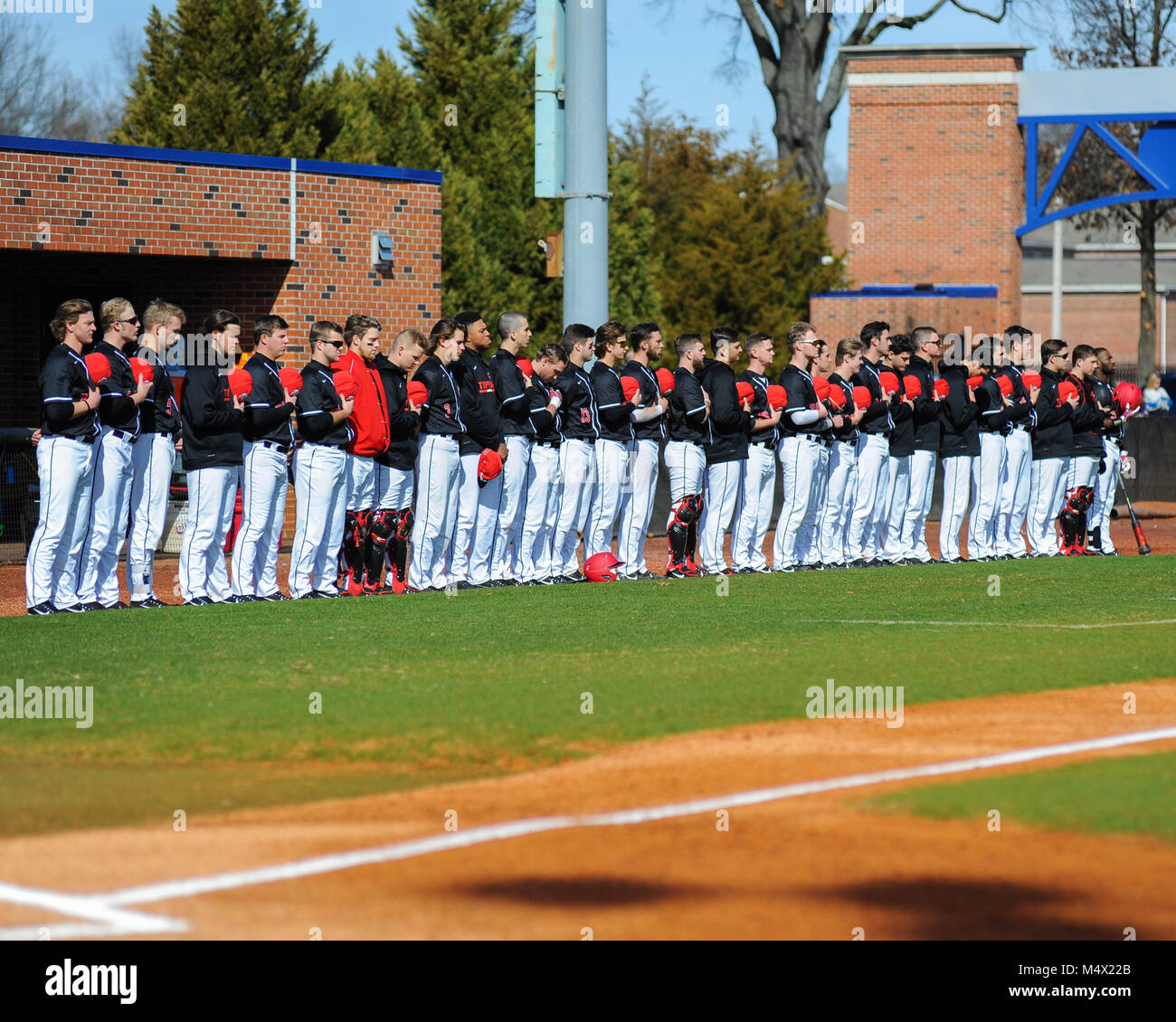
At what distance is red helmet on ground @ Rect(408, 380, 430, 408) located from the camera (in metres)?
13.6

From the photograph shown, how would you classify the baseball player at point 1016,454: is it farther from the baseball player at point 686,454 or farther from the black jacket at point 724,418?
the baseball player at point 686,454

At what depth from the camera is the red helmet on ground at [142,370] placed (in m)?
12.1

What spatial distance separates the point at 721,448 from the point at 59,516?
5776mm

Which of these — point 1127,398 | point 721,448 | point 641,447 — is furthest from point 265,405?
point 1127,398

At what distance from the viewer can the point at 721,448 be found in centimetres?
1524

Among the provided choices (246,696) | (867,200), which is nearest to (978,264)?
(867,200)

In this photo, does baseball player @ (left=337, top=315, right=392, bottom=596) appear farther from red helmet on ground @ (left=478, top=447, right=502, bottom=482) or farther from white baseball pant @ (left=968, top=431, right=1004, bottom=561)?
white baseball pant @ (left=968, top=431, right=1004, bottom=561)

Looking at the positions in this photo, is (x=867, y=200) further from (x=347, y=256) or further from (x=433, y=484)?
(x=433, y=484)

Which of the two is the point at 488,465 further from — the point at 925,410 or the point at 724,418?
the point at 925,410

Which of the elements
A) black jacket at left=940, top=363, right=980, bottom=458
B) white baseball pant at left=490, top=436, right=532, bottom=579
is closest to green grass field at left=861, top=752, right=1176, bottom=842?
white baseball pant at left=490, top=436, right=532, bottom=579

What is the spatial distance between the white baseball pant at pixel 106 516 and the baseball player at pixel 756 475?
5476mm

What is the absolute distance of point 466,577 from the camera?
47.5 ft

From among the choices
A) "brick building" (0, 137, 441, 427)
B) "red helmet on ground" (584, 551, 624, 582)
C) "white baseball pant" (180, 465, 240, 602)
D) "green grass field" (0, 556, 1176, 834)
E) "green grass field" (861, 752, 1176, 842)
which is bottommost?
"green grass field" (861, 752, 1176, 842)

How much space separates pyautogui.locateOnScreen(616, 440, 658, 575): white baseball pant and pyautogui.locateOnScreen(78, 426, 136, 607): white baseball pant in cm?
440
